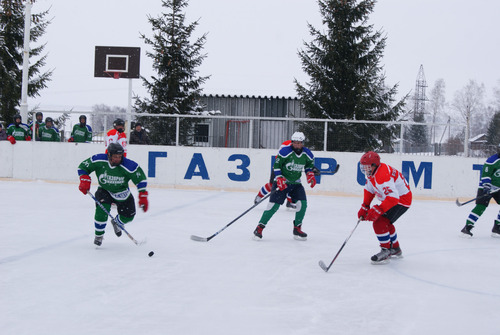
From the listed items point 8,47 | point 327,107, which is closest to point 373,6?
point 327,107

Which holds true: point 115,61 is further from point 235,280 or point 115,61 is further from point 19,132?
point 235,280

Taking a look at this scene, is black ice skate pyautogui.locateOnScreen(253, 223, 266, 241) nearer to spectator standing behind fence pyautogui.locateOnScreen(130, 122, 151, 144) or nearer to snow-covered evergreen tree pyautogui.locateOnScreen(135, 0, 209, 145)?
spectator standing behind fence pyautogui.locateOnScreen(130, 122, 151, 144)

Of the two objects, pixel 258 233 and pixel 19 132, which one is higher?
pixel 19 132

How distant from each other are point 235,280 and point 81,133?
9.44 meters

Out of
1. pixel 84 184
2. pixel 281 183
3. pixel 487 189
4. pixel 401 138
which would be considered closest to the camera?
pixel 84 184

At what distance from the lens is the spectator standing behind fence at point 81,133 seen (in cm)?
1255

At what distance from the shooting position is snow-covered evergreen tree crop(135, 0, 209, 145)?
1719 cm

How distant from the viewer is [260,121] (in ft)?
40.4

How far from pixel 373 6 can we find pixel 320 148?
23.7 ft

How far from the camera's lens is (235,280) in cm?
418

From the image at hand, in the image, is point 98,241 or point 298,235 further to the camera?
point 298,235

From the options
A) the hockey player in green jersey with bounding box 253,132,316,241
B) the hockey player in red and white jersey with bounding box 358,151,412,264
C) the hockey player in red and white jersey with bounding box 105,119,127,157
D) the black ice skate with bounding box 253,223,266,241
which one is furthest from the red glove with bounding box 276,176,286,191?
the hockey player in red and white jersey with bounding box 105,119,127,157

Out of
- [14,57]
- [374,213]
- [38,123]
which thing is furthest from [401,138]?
[14,57]

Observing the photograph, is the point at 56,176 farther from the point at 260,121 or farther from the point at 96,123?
the point at 260,121
